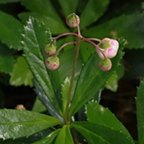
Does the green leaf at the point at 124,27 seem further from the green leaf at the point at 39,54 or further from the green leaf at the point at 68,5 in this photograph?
the green leaf at the point at 39,54

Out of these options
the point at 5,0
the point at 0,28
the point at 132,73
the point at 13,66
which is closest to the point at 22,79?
the point at 13,66

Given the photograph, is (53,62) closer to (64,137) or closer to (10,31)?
(64,137)

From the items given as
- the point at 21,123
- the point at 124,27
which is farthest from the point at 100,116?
the point at 124,27

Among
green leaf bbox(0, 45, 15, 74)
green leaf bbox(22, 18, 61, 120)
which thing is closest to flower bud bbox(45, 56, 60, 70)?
green leaf bbox(22, 18, 61, 120)

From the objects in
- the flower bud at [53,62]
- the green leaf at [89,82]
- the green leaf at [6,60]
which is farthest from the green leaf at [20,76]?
the flower bud at [53,62]

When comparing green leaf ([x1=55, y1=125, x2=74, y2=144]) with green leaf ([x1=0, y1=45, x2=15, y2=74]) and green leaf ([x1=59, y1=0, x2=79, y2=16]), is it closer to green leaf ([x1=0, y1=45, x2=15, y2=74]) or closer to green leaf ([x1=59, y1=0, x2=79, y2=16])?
green leaf ([x1=0, y1=45, x2=15, y2=74])

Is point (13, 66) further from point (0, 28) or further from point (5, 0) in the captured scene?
point (5, 0)
